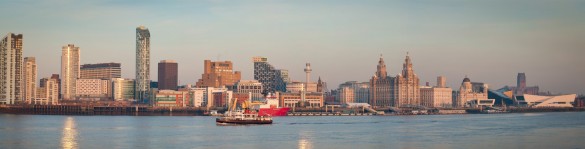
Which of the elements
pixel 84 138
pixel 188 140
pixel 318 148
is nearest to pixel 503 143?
pixel 318 148

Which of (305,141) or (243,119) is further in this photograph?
(243,119)

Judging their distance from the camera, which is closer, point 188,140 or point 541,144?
point 541,144

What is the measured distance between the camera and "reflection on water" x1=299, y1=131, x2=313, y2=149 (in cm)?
8439

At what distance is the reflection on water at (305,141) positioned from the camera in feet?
277

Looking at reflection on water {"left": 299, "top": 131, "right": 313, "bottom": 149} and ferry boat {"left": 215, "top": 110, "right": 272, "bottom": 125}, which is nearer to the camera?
reflection on water {"left": 299, "top": 131, "right": 313, "bottom": 149}

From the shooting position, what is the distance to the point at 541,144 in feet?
285

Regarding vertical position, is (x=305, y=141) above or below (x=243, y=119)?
below

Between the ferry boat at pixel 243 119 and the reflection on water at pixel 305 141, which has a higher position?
the ferry boat at pixel 243 119

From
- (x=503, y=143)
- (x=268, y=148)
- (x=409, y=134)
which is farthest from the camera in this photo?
(x=409, y=134)

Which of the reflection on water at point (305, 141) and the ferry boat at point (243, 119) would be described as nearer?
the reflection on water at point (305, 141)

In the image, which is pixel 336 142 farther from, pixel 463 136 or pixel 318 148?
pixel 463 136

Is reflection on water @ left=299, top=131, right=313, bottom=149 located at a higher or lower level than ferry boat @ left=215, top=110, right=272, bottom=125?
lower

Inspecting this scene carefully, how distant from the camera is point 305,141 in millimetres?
92000

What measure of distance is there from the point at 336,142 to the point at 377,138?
9472 mm
